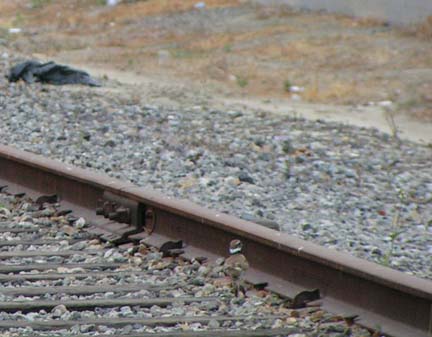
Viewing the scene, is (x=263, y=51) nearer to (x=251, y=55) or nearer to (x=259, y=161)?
(x=251, y=55)

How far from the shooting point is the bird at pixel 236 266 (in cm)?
552

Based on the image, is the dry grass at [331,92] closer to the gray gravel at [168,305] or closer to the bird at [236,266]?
the gray gravel at [168,305]

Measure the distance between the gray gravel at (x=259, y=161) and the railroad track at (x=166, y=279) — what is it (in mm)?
781

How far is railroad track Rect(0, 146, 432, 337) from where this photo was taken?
4.90m

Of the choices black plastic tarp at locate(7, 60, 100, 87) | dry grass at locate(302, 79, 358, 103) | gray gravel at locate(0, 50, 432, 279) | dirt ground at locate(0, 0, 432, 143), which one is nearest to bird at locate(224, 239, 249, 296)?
gray gravel at locate(0, 50, 432, 279)

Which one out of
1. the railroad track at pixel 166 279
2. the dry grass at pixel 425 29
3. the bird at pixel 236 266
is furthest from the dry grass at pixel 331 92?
the bird at pixel 236 266

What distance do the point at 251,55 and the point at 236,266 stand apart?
578 inches

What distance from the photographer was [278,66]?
18.9 metres

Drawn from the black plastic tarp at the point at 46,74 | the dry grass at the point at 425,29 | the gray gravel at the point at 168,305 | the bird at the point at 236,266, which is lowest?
the gray gravel at the point at 168,305

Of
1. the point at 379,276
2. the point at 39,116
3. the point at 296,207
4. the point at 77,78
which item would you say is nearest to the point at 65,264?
the point at 379,276

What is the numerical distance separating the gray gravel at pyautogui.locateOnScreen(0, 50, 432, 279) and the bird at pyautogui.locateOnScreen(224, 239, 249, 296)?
3.10 ft

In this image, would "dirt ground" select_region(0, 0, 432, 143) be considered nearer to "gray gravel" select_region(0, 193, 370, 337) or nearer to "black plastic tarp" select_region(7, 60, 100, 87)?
"black plastic tarp" select_region(7, 60, 100, 87)

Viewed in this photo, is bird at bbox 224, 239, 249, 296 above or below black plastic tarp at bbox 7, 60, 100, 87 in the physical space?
below

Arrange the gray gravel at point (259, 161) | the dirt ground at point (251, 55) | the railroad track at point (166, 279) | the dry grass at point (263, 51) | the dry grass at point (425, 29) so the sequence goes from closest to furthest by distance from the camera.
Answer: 1. the railroad track at point (166, 279)
2. the gray gravel at point (259, 161)
3. the dirt ground at point (251, 55)
4. the dry grass at point (263, 51)
5. the dry grass at point (425, 29)
